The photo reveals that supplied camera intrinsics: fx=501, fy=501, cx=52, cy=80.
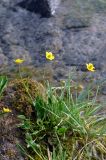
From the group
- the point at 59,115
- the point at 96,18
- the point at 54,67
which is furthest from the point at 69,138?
the point at 96,18

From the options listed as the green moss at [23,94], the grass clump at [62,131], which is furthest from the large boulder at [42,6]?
the grass clump at [62,131]

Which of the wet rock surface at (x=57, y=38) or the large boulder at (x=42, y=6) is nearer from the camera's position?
the wet rock surface at (x=57, y=38)

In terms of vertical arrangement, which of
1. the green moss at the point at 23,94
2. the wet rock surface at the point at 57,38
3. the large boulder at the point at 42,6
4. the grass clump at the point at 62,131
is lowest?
the wet rock surface at the point at 57,38

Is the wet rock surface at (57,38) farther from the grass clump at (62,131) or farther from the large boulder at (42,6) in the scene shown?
the grass clump at (62,131)

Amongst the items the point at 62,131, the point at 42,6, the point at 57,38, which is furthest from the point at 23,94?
the point at 42,6

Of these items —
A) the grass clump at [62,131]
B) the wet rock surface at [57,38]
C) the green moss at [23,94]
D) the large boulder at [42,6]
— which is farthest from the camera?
the large boulder at [42,6]

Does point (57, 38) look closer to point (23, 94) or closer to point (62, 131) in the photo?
point (23, 94)

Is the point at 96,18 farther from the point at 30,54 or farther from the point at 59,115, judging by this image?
the point at 59,115

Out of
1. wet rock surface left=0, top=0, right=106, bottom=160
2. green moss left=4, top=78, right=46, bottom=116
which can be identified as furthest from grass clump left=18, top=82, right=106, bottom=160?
wet rock surface left=0, top=0, right=106, bottom=160
